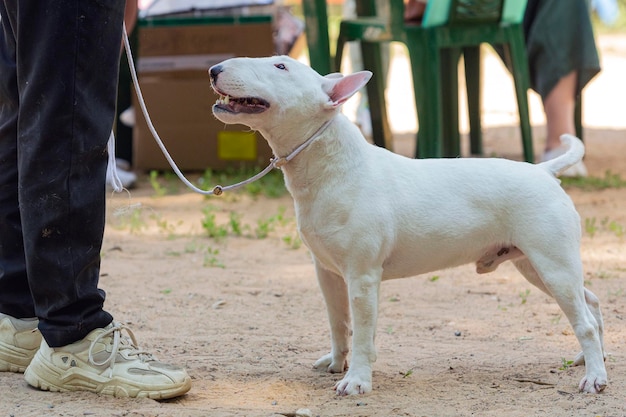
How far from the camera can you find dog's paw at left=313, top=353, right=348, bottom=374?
3.29 m

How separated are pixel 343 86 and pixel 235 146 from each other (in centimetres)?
429

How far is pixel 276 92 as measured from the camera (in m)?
2.94

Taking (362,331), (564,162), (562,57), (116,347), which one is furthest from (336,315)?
(562,57)

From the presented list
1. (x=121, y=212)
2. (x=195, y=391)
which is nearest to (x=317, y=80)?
(x=121, y=212)

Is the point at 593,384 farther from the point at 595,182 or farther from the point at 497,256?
the point at 595,182

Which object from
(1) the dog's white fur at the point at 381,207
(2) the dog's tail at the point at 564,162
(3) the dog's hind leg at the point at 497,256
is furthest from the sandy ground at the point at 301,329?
(2) the dog's tail at the point at 564,162

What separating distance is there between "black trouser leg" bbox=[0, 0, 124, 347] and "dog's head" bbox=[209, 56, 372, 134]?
1.10 ft

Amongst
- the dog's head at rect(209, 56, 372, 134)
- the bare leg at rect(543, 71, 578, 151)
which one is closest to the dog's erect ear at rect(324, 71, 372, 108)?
the dog's head at rect(209, 56, 372, 134)

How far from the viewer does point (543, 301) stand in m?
4.17

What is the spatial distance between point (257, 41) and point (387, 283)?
3066mm

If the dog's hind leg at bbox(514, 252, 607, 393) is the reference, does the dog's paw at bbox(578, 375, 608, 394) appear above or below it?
below

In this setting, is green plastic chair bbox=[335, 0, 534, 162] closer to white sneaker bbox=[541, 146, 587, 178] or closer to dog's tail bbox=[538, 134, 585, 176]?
white sneaker bbox=[541, 146, 587, 178]

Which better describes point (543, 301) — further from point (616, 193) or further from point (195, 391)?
point (616, 193)

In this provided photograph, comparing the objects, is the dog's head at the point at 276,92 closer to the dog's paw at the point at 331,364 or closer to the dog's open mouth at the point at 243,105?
the dog's open mouth at the point at 243,105
